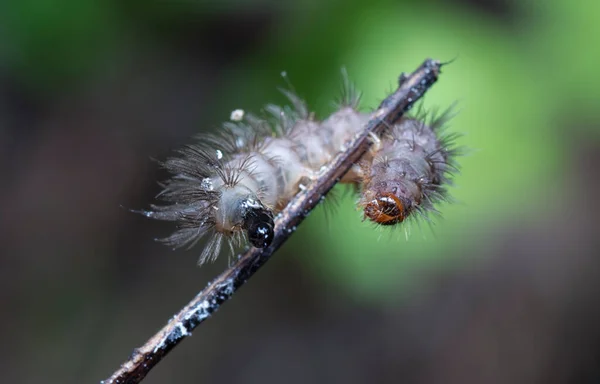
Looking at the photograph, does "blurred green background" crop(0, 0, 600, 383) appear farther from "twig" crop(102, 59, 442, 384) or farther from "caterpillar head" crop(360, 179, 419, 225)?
"caterpillar head" crop(360, 179, 419, 225)

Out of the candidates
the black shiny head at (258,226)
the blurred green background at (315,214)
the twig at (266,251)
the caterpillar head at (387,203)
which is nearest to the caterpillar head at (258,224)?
the black shiny head at (258,226)

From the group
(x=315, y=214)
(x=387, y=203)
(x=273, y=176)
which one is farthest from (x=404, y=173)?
(x=315, y=214)

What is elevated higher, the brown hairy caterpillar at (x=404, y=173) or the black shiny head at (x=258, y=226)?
the brown hairy caterpillar at (x=404, y=173)

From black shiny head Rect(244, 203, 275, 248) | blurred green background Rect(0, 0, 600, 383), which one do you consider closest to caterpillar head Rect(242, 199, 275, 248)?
black shiny head Rect(244, 203, 275, 248)

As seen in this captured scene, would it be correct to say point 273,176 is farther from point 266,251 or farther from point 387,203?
point 387,203

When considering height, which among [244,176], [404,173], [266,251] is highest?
[404,173]

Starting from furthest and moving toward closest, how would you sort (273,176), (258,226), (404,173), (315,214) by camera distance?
(315,214), (273,176), (404,173), (258,226)

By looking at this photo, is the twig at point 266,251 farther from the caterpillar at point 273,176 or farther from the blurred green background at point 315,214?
the blurred green background at point 315,214
